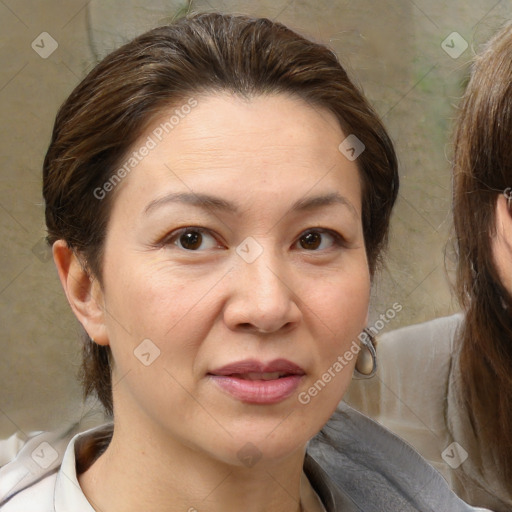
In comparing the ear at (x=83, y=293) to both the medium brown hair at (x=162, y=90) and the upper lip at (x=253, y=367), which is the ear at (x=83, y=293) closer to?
the medium brown hair at (x=162, y=90)

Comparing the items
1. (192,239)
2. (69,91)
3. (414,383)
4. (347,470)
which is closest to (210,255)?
(192,239)

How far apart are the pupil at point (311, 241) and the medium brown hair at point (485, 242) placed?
532 mm

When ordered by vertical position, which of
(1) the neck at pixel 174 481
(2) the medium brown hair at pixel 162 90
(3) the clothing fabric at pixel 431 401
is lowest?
(3) the clothing fabric at pixel 431 401

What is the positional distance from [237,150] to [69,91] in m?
0.62

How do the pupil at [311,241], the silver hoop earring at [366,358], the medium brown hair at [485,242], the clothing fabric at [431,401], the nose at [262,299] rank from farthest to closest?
1. the clothing fabric at [431,401]
2. the medium brown hair at [485,242]
3. the silver hoop earring at [366,358]
4. the pupil at [311,241]
5. the nose at [262,299]

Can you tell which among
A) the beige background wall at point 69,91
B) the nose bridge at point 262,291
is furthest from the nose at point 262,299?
the beige background wall at point 69,91

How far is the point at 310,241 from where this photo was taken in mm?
1135

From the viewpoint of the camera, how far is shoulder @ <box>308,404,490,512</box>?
4.52 feet

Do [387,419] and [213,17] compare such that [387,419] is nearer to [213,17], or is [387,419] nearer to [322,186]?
[322,186]

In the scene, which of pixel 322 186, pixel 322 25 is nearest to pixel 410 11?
pixel 322 25

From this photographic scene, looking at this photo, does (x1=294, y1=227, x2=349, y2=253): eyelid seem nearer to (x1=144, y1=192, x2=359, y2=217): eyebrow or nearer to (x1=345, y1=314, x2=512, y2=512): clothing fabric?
(x1=144, y1=192, x2=359, y2=217): eyebrow

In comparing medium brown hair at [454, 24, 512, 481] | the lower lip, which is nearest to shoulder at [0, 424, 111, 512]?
the lower lip

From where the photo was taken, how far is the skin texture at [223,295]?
106 centimetres

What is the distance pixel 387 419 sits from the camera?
1734 mm
